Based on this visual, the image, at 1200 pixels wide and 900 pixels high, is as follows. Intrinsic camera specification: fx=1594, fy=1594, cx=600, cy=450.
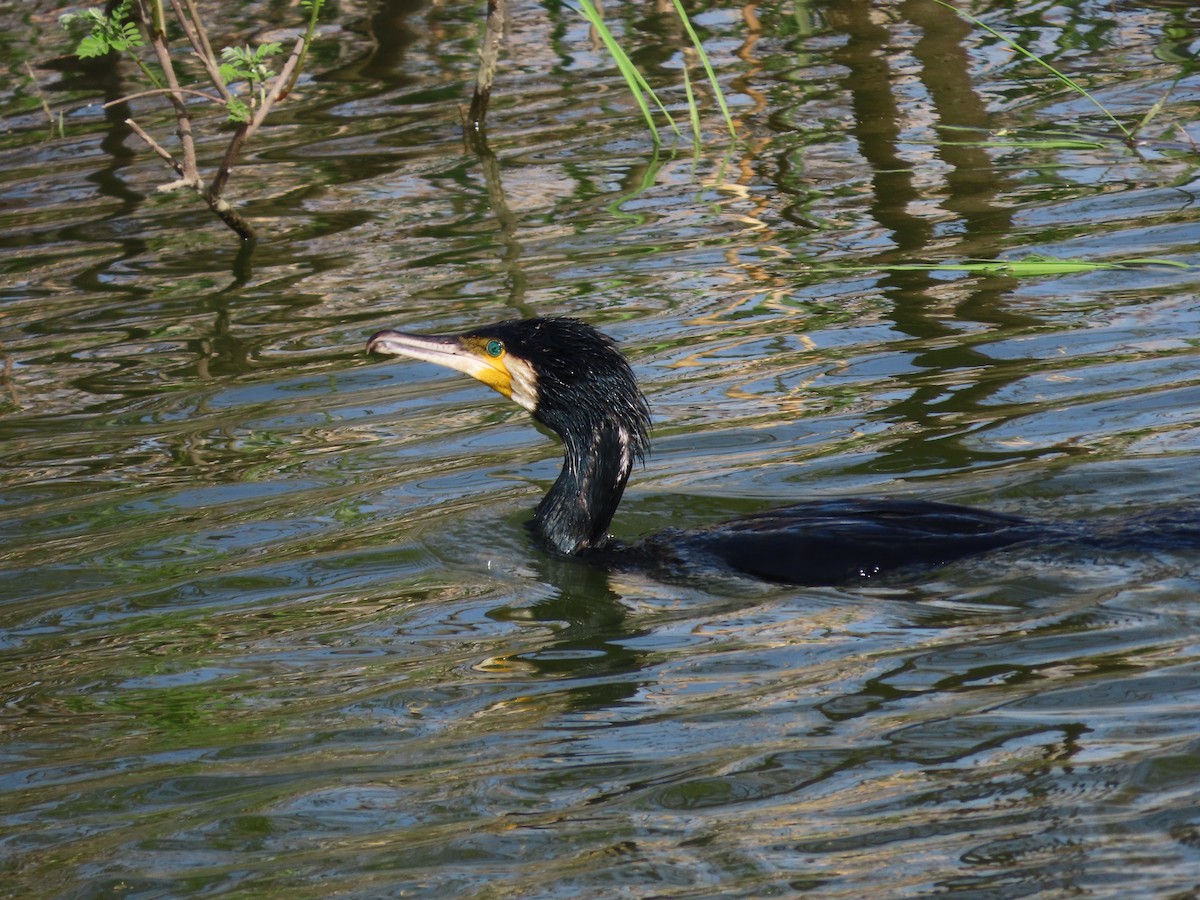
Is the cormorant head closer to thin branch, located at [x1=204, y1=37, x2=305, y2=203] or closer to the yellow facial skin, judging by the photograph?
the yellow facial skin

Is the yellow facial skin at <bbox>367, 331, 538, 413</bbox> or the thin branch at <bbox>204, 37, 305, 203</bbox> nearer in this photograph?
the yellow facial skin at <bbox>367, 331, 538, 413</bbox>

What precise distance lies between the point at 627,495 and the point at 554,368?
774 mm

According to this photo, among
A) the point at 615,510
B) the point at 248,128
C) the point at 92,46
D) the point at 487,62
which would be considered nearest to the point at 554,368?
the point at 615,510

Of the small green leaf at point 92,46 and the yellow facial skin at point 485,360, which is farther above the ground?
the small green leaf at point 92,46

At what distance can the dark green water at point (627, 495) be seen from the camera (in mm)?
3604

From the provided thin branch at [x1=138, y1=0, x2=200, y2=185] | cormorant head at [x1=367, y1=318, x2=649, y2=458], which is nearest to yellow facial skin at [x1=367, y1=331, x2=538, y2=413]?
cormorant head at [x1=367, y1=318, x2=649, y2=458]

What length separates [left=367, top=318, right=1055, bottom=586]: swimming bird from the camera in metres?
4.99

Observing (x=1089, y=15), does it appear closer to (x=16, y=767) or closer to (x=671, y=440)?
(x=671, y=440)

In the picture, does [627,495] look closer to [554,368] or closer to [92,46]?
[554,368]

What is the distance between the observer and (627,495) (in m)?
6.27

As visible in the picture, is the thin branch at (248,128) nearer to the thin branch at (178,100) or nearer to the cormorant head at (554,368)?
the thin branch at (178,100)

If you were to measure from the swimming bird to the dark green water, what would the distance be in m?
0.13

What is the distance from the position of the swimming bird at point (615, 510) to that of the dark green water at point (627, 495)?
130 millimetres

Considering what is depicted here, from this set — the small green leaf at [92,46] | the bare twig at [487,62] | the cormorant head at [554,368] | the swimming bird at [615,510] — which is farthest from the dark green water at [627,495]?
the small green leaf at [92,46]
